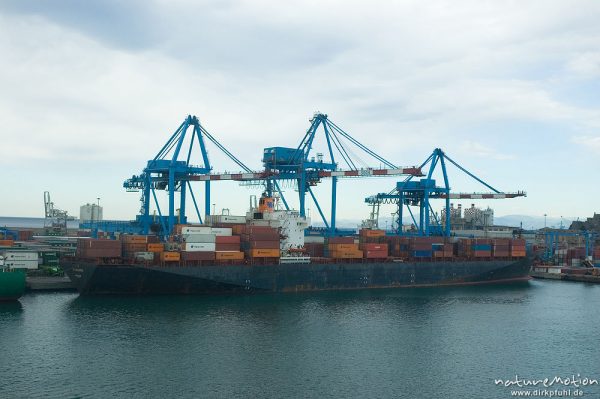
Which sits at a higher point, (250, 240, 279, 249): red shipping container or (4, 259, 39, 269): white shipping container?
(250, 240, 279, 249): red shipping container

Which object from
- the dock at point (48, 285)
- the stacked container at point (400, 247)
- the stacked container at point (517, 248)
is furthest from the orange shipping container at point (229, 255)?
the stacked container at point (517, 248)

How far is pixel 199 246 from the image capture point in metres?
50.2

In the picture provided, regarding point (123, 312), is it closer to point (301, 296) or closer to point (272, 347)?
point (272, 347)

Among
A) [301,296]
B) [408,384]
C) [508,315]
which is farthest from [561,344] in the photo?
[301,296]

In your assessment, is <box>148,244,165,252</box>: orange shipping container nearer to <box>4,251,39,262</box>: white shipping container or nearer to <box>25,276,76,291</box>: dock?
<box>25,276,76,291</box>: dock

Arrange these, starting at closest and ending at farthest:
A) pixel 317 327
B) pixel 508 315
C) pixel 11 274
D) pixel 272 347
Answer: pixel 272 347
pixel 317 327
pixel 11 274
pixel 508 315

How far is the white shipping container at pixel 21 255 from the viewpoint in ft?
179

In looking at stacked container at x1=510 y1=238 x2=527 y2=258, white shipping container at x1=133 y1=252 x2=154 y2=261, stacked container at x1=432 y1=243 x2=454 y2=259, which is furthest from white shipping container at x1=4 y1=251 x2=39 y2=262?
stacked container at x1=510 y1=238 x2=527 y2=258

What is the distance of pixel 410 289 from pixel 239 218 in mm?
20694

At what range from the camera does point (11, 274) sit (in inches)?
1741

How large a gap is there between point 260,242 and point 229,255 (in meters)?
3.21

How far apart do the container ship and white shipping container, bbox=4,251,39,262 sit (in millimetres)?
8121

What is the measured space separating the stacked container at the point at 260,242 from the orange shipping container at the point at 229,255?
109cm

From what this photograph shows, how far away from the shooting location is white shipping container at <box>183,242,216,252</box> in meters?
49.8
